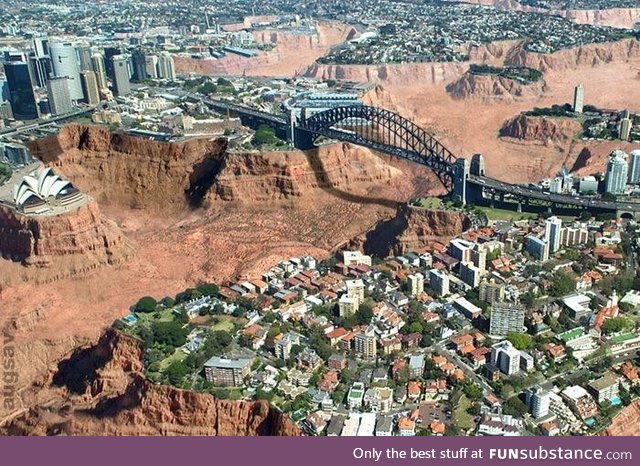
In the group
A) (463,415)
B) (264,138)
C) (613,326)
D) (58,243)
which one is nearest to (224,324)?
(463,415)

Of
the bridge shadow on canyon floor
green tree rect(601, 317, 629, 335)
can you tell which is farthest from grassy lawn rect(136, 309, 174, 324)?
the bridge shadow on canyon floor

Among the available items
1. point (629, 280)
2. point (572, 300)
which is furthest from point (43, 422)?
point (629, 280)

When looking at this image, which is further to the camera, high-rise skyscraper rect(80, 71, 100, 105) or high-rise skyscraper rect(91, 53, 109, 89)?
high-rise skyscraper rect(91, 53, 109, 89)

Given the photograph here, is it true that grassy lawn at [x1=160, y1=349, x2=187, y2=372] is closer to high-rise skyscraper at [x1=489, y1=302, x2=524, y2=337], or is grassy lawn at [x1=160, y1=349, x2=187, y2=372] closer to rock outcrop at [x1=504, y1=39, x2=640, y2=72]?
high-rise skyscraper at [x1=489, y1=302, x2=524, y2=337]

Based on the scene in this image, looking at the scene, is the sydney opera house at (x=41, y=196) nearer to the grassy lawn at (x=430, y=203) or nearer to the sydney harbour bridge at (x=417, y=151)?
the sydney harbour bridge at (x=417, y=151)

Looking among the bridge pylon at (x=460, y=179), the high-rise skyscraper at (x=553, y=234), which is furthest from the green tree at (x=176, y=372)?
the bridge pylon at (x=460, y=179)
